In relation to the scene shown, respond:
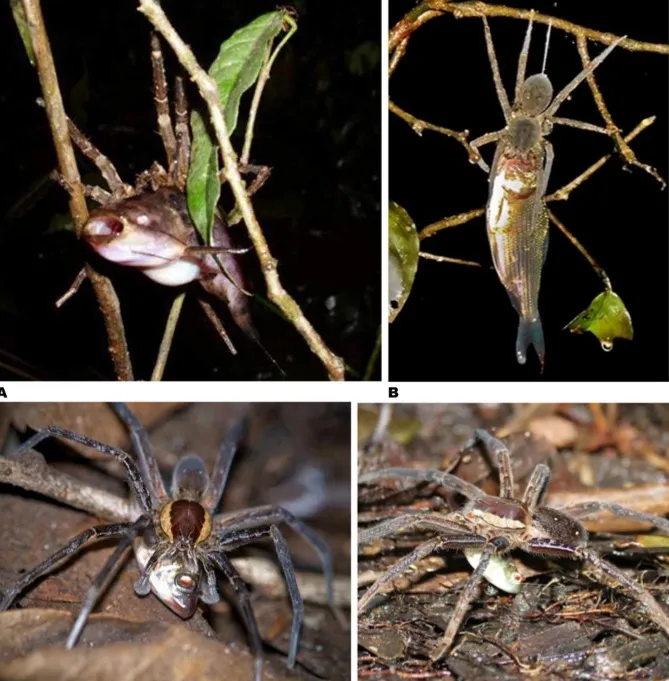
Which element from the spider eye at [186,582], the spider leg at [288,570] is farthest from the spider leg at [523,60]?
the spider eye at [186,582]

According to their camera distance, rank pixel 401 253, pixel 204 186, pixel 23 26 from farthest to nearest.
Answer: pixel 401 253 < pixel 23 26 < pixel 204 186

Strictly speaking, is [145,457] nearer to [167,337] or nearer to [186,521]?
[186,521]

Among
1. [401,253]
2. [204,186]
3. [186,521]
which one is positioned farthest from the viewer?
[186,521]

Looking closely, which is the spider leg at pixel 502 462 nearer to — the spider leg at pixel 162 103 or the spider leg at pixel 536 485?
the spider leg at pixel 536 485

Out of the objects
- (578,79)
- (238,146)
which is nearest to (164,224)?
(238,146)

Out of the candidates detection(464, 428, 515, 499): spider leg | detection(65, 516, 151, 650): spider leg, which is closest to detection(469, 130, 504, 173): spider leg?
detection(464, 428, 515, 499): spider leg

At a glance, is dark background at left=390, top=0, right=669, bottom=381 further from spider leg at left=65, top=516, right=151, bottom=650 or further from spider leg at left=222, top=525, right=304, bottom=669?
spider leg at left=65, top=516, right=151, bottom=650
